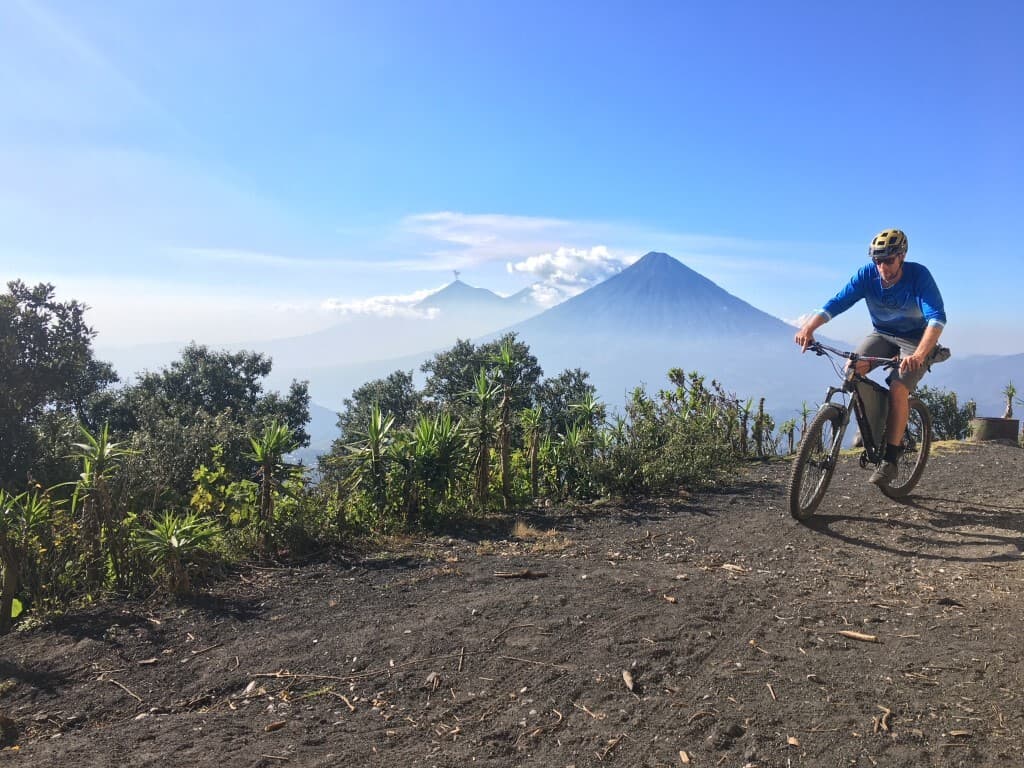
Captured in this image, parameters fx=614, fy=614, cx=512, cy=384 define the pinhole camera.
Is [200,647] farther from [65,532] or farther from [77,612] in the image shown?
[65,532]

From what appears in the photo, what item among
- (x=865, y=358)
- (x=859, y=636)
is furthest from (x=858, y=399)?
(x=859, y=636)

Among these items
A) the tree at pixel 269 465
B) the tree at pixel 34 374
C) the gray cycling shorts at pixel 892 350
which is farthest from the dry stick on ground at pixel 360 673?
the tree at pixel 34 374

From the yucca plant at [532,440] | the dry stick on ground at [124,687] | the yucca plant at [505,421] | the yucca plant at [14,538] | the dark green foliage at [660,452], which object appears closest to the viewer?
the dry stick on ground at [124,687]

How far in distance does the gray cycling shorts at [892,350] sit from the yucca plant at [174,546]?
5039mm

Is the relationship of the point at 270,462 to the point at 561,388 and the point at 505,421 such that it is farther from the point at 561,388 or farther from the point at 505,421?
the point at 561,388

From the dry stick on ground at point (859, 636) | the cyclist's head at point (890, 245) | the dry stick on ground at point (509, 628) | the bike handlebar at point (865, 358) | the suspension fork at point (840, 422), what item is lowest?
the dry stick on ground at point (509, 628)

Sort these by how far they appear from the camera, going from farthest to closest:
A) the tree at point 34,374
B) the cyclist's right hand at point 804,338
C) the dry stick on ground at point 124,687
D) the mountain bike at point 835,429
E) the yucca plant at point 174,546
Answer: the tree at point 34,374, the cyclist's right hand at point 804,338, the mountain bike at point 835,429, the yucca plant at point 174,546, the dry stick on ground at point 124,687

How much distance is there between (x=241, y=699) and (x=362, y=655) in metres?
0.51

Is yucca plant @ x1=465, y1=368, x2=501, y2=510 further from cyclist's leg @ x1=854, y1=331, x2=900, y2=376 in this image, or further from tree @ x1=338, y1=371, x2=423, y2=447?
tree @ x1=338, y1=371, x2=423, y2=447

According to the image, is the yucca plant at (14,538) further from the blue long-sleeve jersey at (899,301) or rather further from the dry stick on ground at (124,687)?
the blue long-sleeve jersey at (899,301)

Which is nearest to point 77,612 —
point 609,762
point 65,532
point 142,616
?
point 142,616

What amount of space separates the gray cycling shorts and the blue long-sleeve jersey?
6cm

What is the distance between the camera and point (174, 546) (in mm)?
3520

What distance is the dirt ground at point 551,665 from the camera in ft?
6.91
